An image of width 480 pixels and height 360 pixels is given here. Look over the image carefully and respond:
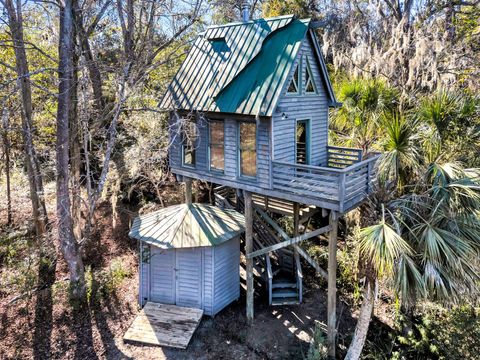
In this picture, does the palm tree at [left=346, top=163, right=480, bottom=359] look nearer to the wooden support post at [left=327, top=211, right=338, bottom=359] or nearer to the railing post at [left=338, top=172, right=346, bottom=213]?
the railing post at [left=338, top=172, right=346, bottom=213]

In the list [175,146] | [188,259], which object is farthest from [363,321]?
[175,146]

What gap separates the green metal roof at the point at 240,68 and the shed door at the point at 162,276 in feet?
14.8

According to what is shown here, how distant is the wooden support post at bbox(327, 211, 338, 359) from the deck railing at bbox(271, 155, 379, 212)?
1.76ft

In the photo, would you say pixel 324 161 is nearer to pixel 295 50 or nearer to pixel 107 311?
pixel 295 50

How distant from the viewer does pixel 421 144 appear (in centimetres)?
814

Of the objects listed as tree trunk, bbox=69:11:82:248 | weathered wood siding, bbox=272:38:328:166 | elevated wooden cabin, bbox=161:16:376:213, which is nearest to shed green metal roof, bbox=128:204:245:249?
elevated wooden cabin, bbox=161:16:376:213

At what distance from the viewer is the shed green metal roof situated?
10.3 meters

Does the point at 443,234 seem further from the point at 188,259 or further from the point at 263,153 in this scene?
the point at 188,259

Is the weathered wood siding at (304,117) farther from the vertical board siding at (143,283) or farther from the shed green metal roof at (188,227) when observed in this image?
the vertical board siding at (143,283)

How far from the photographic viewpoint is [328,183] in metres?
8.27

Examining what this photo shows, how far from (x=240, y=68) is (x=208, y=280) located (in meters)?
6.16

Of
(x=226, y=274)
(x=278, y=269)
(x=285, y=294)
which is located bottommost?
(x=285, y=294)

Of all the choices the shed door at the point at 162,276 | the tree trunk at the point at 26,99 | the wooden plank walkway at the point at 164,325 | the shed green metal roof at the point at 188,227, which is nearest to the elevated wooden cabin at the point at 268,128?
the shed green metal roof at the point at 188,227

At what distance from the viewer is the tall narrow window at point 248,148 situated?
30.5 feet
